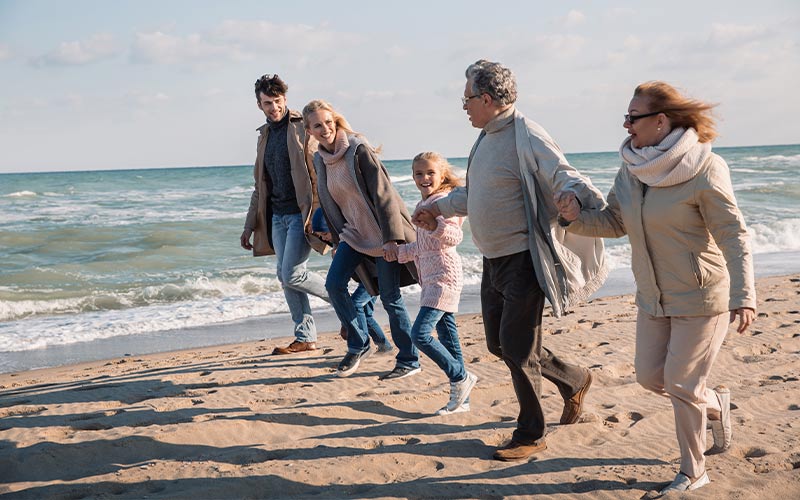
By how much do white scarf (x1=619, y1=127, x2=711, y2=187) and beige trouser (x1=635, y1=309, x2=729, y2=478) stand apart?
1.95 feet

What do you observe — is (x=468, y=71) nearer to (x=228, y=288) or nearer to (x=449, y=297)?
(x=449, y=297)

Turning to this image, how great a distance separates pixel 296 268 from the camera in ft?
22.1

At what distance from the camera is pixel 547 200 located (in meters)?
4.00

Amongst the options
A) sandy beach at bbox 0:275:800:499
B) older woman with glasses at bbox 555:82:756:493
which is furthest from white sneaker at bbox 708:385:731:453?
older woman with glasses at bbox 555:82:756:493

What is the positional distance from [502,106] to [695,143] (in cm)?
101

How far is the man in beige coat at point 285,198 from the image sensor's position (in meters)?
6.53

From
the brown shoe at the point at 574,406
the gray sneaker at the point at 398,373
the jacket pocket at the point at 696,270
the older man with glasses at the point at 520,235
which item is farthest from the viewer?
the gray sneaker at the point at 398,373

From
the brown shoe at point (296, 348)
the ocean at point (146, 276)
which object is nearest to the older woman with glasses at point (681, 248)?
the brown shoe at point (296, 348)

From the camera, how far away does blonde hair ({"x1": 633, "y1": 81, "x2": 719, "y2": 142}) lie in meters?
3.42

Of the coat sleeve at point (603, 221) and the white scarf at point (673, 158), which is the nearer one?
the white scarf at point (673, 158)

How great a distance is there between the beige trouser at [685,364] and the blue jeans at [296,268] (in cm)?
350

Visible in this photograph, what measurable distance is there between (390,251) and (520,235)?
1632 mm

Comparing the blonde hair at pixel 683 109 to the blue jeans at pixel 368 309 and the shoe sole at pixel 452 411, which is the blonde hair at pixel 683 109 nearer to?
the shoe sole at pixel 452 411

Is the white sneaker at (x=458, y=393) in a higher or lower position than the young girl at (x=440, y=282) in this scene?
lower
